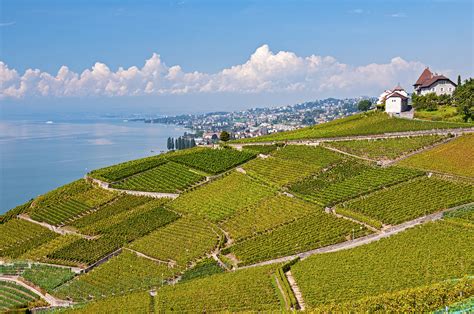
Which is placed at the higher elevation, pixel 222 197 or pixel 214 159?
pixel 214 159

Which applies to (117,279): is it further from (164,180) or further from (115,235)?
(164,180)

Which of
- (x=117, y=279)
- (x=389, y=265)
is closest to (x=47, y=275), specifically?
(x=117, y=279)

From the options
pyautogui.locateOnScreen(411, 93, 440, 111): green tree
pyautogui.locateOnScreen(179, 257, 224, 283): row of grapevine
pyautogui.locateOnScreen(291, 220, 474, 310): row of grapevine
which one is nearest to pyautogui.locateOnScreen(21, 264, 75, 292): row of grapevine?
pyautogui.locateOnScreen(179, 257, 224, 283): row of grapevine

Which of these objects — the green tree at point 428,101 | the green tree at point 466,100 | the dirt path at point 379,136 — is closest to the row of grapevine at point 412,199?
the dirt path at point 379,136

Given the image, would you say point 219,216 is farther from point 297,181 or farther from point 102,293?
point 102,293

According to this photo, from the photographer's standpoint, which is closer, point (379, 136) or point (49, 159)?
point (379, 136)

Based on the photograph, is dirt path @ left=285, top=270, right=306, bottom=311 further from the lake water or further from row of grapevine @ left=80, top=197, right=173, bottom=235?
the lake water

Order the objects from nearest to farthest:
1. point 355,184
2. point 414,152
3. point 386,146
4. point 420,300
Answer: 1. point 420,300
2. point 355,184
3. point 414,152
4. point 386,146

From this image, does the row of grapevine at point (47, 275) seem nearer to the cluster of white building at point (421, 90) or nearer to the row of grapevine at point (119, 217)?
the row of grapevine at point (119, 217)
